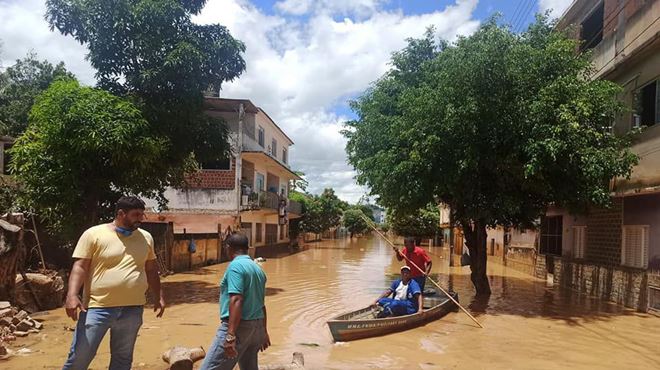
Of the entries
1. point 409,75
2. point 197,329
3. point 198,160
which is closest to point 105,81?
point 198,160

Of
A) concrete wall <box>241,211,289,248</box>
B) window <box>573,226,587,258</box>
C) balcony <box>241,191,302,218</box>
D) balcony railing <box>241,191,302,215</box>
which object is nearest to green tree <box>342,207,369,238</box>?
balcony <box>241,191,302,218</box>

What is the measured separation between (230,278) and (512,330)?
27.8ft

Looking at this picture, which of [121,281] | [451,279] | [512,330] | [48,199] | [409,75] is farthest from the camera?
[451,279]

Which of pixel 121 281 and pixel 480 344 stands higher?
pixel 121 281

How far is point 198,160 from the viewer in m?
15.0

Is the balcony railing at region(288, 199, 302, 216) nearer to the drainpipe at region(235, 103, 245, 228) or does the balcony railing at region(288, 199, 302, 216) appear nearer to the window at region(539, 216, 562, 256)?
the drainpipe at region(235, 103, 245, 228)

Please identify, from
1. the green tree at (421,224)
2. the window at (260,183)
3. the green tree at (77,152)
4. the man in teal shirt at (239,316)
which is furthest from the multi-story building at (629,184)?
the green tree at (421,224)

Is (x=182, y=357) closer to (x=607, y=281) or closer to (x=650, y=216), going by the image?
(x=650, y=216)

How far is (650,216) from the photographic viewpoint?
42.0ft

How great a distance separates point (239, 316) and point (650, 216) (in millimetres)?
12069

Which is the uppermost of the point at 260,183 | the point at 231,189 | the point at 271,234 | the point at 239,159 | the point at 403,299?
the point at 239,159

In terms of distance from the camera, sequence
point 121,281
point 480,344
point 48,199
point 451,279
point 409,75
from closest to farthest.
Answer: point 121,281 < point 480,344 < point 48,199 < point 409,75 < point 451,279

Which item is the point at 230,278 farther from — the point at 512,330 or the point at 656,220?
the point at 656,220

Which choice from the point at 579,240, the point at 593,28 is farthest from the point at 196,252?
the point at 593,28
